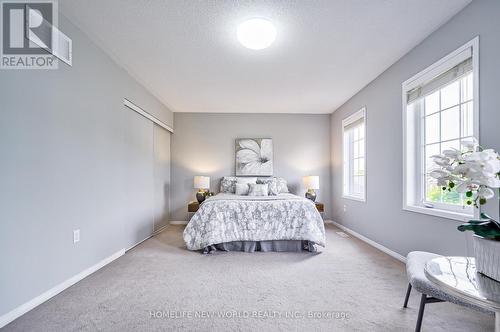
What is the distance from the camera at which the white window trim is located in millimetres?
1910

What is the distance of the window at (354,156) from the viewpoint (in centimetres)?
407

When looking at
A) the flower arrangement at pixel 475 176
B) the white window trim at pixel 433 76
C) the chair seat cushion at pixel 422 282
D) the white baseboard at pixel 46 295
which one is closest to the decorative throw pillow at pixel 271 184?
the white window trim at pixel 433 76

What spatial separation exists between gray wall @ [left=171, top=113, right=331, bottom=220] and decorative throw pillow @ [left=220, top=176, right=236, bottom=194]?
0.26 m

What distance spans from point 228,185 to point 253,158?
0.82 meters

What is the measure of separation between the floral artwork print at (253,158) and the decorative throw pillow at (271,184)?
252 millimetres

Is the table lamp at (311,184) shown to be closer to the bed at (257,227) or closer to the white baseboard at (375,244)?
the white baseboard at (375,244)

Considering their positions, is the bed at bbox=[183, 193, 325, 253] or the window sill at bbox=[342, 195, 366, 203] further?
the window sill at bbox=[342, 195, 366, 203]

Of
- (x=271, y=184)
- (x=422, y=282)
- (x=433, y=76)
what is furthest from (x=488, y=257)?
(x=271, y=184)

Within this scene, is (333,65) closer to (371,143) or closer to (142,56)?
(371,143)

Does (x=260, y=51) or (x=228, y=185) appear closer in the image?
(x=260, y=51)

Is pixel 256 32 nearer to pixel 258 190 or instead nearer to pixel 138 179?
pixel 138 179

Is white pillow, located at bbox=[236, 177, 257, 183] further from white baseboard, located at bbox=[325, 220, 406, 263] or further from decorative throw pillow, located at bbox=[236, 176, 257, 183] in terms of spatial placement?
white baseboard, located at bbox=[325, 220, 406, 263]

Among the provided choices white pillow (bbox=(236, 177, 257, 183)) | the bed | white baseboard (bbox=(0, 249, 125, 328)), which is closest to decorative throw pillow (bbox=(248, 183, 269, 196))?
white pillow (bbox=(236, 177, 257, 183))

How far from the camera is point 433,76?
2387mm
